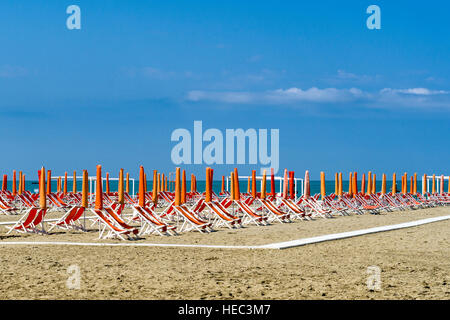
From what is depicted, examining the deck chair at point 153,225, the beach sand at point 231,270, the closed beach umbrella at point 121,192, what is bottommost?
the beach sand at point 231,270

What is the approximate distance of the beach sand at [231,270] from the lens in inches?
231

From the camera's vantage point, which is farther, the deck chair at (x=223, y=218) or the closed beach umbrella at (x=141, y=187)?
the deck chair at (x=223, y=218)

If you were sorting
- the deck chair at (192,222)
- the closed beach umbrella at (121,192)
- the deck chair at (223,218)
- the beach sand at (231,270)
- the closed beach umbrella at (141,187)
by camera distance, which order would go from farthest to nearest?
the closed beach umbrella at (121,192) → the deck chair at (223,218) → the deck chair at (192,222) → the closed beach umbrella at (141,187) → the beach sand at (231,270)

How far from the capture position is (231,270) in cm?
723

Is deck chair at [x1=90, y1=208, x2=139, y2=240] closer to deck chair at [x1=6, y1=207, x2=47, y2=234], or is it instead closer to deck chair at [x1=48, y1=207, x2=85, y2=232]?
deck chair at [x1=48, y1=207, x2=85, y2=232]

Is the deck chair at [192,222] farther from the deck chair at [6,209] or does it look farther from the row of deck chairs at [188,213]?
the deck chair at [6,209]

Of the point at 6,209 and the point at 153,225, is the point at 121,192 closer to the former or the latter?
the point at 153,225

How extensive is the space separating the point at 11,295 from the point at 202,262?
2.83 m

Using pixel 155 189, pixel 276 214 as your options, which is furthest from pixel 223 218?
pixel 155 189

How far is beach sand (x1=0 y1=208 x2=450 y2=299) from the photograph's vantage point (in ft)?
19.2

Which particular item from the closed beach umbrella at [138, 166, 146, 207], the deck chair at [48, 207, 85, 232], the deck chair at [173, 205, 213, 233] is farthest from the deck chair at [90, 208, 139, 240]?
the deck chair at [173, 205, 213, 233]

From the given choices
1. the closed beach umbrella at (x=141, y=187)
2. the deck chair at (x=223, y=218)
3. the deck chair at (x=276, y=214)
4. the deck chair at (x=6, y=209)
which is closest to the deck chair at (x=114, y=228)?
the closed beach umbrella at (x=141, y=187)
